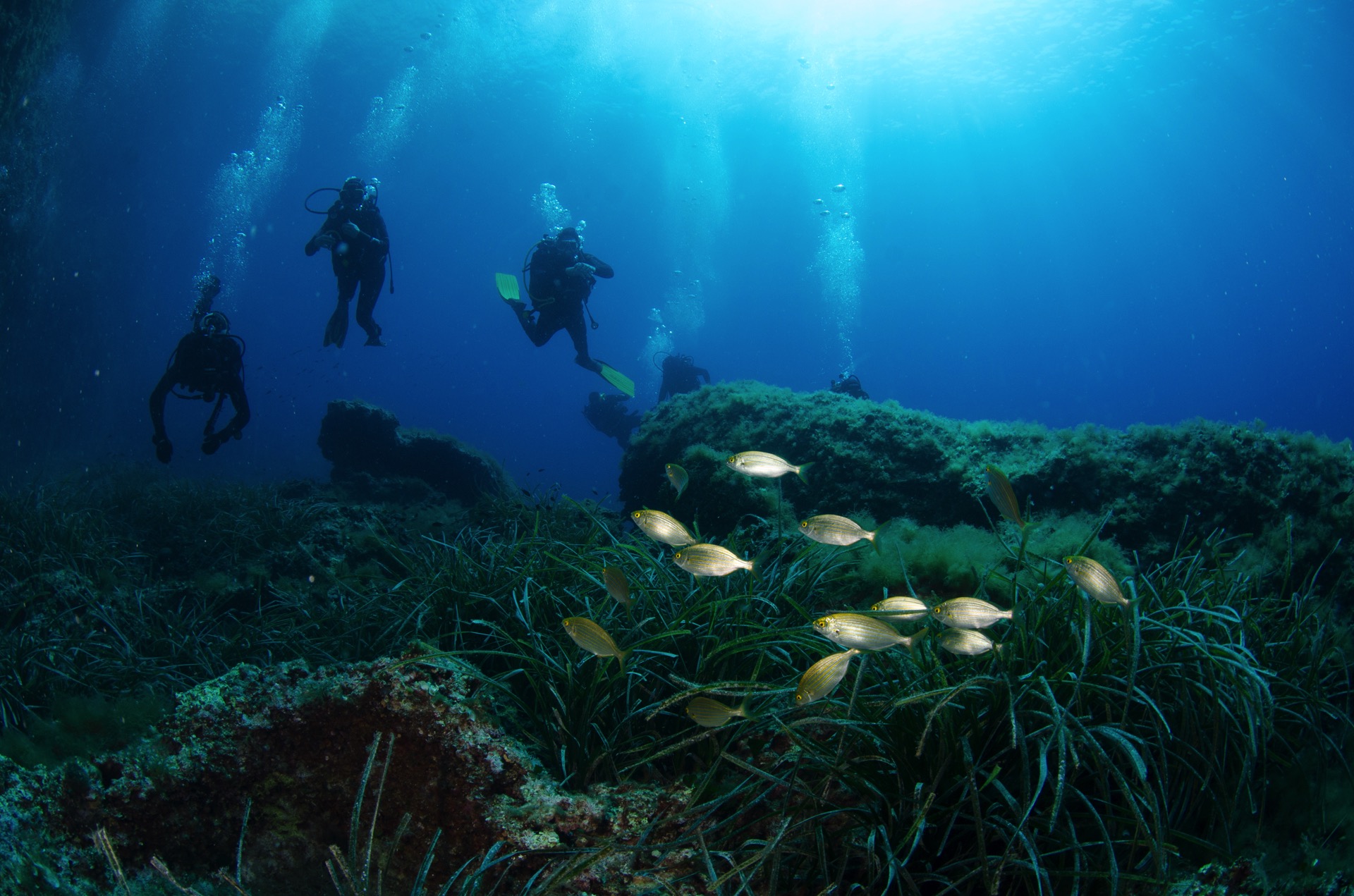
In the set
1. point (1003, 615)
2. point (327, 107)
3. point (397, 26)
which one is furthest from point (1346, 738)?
point (327, 107)

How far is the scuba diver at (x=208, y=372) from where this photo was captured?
29.0ft

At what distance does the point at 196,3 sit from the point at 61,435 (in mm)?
35550

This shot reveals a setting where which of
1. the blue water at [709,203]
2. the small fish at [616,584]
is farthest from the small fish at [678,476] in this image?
the blue water at [709,203]

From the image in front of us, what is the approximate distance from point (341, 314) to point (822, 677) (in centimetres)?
1253

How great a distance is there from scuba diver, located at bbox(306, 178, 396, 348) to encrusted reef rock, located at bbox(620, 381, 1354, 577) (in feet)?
25.8

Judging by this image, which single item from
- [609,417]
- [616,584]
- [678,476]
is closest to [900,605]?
[616,584]

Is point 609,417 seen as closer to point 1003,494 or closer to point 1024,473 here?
point 1024,473

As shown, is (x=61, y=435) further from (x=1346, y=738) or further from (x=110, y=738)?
(x=1346, y=738)

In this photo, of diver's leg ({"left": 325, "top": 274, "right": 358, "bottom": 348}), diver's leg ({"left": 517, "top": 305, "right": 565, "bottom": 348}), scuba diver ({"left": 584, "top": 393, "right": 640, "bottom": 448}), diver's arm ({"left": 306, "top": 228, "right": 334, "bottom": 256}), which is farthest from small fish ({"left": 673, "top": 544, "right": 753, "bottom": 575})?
scuba diver ({"left": 584, "top": 393, "right": 640, "bottom": 448})

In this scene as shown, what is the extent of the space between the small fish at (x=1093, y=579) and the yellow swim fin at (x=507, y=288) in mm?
10385

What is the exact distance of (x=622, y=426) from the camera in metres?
19.8

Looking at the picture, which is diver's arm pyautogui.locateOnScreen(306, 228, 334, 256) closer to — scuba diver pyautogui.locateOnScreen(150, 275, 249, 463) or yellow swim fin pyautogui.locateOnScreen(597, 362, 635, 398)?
scuba diver pyautogui.locateOnScreen(150, 275, 249, 463)

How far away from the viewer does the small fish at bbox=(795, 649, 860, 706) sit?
1820 millimetres

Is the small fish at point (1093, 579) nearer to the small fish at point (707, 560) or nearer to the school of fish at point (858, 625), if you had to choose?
the school of fish at point (858, 625)
